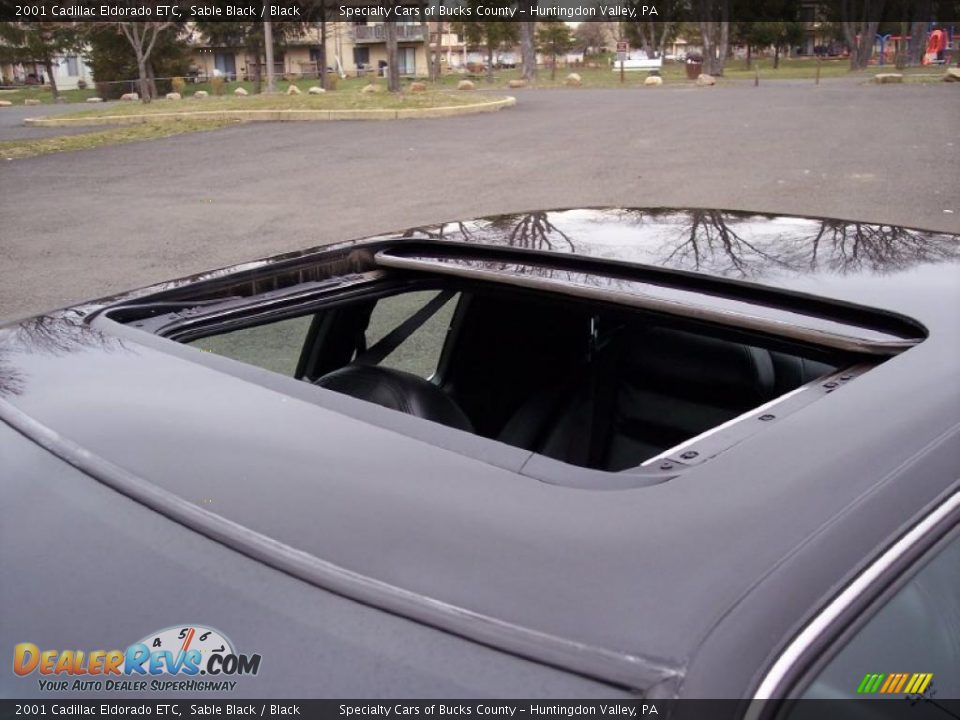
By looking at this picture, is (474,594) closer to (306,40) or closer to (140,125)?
(140,125)

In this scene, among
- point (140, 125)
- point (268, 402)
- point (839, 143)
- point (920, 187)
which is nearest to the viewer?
point (268, 402)

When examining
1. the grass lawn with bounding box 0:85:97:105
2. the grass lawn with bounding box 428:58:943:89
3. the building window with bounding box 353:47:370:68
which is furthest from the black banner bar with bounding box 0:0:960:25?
the building window with bounding box 353:47:370:68

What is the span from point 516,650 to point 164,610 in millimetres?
448

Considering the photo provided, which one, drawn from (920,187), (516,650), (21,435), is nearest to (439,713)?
(516,650)

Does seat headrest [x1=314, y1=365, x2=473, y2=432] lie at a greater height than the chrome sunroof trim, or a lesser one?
lesser

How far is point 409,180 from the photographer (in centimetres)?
1235

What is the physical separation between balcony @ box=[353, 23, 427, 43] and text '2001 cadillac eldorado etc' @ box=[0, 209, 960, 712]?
246ft

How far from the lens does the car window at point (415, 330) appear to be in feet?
9.07

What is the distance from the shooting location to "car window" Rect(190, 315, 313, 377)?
2.47 m

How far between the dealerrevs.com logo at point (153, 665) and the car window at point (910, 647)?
649mm

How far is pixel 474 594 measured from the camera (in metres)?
1.12

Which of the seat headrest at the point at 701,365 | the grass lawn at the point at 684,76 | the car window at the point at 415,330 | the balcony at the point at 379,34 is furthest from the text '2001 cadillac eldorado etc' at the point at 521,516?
the balcony at the point at 379,34

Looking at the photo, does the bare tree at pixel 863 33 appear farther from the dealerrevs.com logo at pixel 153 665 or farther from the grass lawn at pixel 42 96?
the dealerrevs.com logo at pixel 153 665

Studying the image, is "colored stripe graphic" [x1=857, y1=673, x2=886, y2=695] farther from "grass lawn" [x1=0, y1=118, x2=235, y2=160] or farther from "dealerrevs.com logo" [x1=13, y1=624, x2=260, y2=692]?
"grass lawn" [x1=0, y1=118, x2=235, y2=160]
